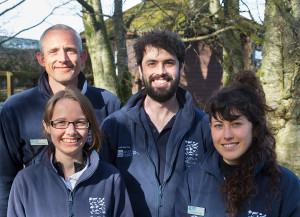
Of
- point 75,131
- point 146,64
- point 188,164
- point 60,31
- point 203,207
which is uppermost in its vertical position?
point 60,31

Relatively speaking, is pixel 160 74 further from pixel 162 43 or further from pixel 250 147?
pixel 250 147

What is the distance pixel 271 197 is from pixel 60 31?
2195 mm

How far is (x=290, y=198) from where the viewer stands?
7.59 ft

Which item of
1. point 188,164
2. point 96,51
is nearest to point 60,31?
point 188,164

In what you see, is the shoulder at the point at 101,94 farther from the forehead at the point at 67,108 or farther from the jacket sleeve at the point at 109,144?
the forehead at the point at 67,108

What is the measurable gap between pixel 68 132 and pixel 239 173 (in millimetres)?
1237

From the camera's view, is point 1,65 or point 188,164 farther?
point 1,65

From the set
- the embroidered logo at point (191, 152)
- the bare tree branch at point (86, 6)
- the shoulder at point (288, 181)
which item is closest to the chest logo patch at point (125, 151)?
the embroidered logo at point (191, 152)

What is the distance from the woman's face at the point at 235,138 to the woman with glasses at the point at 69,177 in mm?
816

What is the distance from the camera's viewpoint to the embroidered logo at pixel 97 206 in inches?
102

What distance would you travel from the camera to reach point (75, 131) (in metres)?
2.66

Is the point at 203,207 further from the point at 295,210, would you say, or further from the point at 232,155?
the point at 295,210

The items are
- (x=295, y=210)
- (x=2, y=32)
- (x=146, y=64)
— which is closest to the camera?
(x=295, y=210)

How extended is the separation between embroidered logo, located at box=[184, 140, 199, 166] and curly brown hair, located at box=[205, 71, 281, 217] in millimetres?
474
